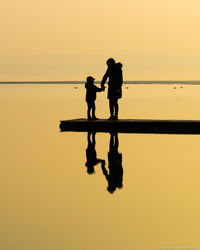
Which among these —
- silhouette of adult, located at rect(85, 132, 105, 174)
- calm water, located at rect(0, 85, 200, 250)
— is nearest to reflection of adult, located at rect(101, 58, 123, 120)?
silhouette of adult, located at rect(85, 132, 105, 174)

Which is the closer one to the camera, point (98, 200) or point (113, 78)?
point (98, 200)

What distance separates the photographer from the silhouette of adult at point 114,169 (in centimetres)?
1411

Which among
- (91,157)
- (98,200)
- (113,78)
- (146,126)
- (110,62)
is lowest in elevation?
(98,200)

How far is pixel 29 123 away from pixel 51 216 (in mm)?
21292

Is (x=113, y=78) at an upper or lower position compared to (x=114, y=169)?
upper

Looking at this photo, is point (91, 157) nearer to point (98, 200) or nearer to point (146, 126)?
point (146, 126)

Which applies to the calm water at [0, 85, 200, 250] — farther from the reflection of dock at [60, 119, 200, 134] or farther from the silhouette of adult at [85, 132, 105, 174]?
the reflection of dock at [60, 119, 200, 134]

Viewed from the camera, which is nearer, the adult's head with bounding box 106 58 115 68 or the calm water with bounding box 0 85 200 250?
the calm water with bounding box 0 85 200 250

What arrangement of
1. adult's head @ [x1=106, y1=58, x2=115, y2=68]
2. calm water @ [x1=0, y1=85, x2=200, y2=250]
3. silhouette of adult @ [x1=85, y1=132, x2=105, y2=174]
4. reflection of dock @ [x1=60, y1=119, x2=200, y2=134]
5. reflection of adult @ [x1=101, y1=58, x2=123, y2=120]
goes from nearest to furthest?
calm water @ [x1=0, y1=85, x2=200, y2=250], silhouette of adult @ [x1=85, y1=132, x2=105, y2=174], adult's head @ [x1=106, y1=58, x2=115, y2=68], reflection of adult @ [x1=101, y1=58, x2=123, y2=120], reflection of dock @ [x1=60, y1=119, x2=200, y2=134]

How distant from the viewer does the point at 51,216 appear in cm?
1115

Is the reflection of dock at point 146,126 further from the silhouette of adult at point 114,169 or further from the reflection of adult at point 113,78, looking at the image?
the silhouette of adult at point 114,169

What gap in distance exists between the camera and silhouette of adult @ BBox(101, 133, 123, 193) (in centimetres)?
1411

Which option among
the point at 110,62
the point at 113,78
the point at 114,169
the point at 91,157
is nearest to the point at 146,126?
the point at 113,78

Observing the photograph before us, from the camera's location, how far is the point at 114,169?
16.0 m
